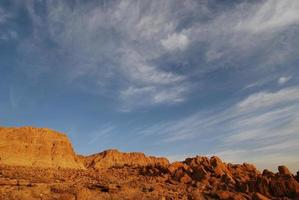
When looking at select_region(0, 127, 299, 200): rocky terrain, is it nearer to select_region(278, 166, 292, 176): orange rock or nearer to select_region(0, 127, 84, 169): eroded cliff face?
select_region(0, 127, 84, 169): eroded cliff face

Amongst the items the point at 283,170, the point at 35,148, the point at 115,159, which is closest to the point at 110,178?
the point at 35,148

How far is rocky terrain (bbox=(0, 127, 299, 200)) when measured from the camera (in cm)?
4009

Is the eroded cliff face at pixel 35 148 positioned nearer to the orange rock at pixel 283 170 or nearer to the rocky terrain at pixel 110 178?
the rocky terrain at pixel 110 178

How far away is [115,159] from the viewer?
107 meters

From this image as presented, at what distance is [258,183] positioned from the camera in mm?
51312

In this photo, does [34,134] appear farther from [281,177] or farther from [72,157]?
[281,177]

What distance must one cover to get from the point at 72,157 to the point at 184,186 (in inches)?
1451

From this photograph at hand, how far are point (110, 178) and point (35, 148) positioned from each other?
2444cm

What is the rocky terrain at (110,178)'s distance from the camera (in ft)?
132

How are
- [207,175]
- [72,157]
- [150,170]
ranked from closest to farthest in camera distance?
[207,175]
[150,170]
[72,157]

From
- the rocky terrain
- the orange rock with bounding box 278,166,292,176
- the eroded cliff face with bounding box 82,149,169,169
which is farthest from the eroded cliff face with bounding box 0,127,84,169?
the orange rock with bounding box 278,166,292,176

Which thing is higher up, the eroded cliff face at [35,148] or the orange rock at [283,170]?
the eroded cliff face at [35,148]

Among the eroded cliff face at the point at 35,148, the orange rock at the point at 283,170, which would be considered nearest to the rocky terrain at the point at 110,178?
the eroded cliff face at the point at 35,148

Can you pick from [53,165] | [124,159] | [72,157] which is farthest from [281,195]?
[124,159]
